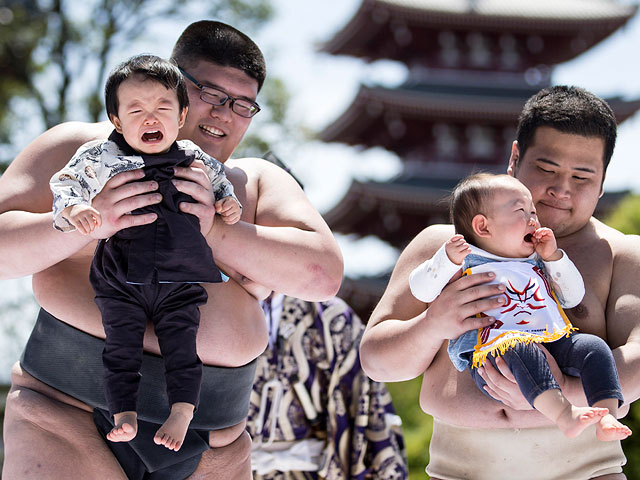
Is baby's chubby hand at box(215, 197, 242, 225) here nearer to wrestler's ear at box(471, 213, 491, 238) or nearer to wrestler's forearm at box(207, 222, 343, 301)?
wrestler's forearm at box(207, 222, 343, 301)

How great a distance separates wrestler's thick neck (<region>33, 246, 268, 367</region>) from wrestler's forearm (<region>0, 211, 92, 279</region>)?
84 mm

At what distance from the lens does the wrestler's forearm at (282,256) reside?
209 cm

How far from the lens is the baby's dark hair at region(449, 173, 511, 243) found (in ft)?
7.19

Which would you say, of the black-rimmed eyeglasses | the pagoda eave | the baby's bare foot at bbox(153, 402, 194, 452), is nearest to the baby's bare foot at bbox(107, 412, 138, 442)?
the baby's bare foot at bbox(153, 402, 194, 452)

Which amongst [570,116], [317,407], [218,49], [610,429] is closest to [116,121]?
[218,49]

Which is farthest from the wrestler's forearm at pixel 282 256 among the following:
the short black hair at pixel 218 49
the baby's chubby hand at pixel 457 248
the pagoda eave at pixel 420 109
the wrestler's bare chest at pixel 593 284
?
the pagoda eave at pixel 420 109

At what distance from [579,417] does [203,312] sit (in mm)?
908

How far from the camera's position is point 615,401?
1.93m

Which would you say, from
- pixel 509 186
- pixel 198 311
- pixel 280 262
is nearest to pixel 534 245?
pixel 509 186

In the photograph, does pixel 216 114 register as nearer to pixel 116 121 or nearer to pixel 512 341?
pixel 116 121

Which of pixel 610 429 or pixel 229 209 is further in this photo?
pixel 229 209

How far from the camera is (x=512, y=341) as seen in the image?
2018 mm

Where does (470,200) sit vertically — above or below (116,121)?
below

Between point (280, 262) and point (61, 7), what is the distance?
14.2 m
